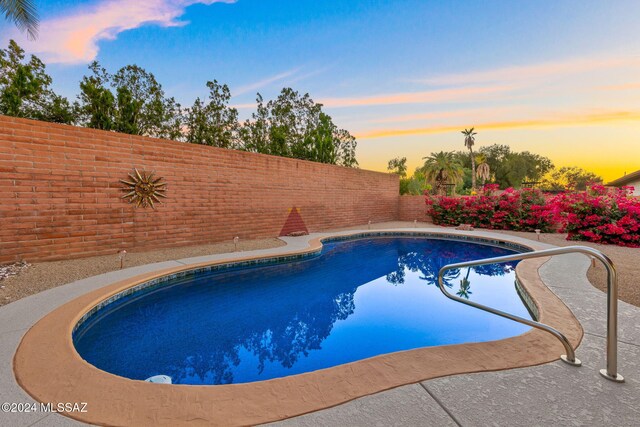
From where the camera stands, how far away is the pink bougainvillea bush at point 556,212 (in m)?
8.89

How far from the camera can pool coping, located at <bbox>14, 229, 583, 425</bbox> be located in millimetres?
1919

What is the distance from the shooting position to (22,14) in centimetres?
703

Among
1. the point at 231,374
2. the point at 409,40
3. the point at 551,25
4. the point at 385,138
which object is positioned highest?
the point at 409,40

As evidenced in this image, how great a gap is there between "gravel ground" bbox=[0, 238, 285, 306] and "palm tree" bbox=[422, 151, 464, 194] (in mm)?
19664

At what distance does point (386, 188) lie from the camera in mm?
17469

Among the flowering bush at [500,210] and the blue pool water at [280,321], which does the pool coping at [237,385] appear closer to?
the blue pool water at [280,321]

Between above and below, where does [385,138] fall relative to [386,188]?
above

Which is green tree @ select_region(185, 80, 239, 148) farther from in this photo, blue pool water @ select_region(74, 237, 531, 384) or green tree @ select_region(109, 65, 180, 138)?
blue pool water @ select_region(74, 237, 531, 384)

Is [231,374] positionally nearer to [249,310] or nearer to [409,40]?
[249,310]

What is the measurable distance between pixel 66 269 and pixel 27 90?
15.2 m

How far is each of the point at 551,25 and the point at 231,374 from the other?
43.2 feet

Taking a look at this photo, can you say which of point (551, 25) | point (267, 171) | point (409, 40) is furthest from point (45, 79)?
point (551, 25)

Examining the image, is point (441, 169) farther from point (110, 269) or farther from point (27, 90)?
point (27, 90)

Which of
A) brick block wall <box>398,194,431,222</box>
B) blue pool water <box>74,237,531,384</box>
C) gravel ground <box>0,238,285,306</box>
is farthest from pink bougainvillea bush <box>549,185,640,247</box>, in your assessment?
gravel ground <box>0,238,285,306</box>
